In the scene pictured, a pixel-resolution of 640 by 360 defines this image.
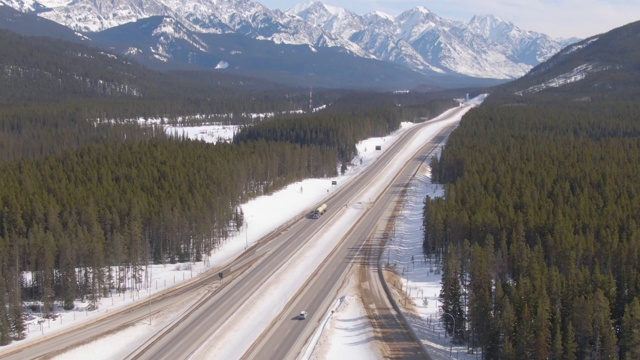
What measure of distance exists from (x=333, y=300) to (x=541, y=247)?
74.3ft

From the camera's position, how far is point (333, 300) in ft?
243

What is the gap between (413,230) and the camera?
10800 cm

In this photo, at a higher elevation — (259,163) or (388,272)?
(259,163)

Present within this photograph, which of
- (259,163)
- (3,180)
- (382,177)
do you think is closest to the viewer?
(3,180)

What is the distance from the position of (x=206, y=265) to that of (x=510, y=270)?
37.4m

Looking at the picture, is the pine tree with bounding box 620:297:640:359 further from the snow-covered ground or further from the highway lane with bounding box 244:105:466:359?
the highway lane with bounding box 244:105:466:359

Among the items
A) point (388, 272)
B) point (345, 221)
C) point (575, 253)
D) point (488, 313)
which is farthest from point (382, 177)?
point (488, 313)

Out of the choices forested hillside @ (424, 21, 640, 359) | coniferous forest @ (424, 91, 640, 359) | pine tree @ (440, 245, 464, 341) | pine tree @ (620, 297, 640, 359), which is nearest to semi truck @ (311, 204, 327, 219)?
coniferous forest @ (424, 91, 640, 359)

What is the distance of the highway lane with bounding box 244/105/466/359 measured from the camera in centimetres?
6131

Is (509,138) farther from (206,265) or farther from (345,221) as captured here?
(206,265)

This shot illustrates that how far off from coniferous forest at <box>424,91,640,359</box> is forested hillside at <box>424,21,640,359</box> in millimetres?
125

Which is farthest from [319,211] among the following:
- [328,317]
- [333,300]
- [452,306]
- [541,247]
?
Answer: [452,306]

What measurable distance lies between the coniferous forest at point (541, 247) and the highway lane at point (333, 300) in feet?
18.8

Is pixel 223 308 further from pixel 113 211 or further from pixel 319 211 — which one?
pixel 319 211
